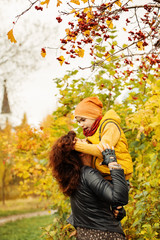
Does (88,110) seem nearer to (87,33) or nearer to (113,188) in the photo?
(113,188)

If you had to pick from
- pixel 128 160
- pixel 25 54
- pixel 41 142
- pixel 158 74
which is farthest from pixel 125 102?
pixel 25 54

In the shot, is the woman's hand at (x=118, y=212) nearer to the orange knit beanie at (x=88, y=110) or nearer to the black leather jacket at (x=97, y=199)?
the black leather jacket at (x=97, y=199)

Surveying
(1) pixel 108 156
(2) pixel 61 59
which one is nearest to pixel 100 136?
(1) pixel 108 156

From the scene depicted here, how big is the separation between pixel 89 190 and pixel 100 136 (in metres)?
0.41

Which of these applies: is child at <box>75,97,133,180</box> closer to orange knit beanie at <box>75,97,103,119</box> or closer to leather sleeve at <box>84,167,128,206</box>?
orange knit beanie at <box>75,97,103,119</box>

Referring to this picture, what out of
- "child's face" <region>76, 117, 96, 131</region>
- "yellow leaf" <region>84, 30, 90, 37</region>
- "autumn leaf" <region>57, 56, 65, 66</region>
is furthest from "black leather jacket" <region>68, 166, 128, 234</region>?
"yellow leaf" <region>84, 30, 90, 37</region>

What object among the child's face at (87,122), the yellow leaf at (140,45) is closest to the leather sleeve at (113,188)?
the child's face at (87,122)

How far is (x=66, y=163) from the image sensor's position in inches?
85.0

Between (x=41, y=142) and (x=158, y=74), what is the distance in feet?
11.8

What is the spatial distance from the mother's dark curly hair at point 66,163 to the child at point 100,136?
0.09 meters

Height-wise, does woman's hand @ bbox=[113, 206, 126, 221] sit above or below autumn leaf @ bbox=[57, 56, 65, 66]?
below

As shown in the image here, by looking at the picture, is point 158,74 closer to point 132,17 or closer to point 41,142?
point 132,17

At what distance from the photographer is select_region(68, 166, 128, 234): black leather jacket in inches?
75.1

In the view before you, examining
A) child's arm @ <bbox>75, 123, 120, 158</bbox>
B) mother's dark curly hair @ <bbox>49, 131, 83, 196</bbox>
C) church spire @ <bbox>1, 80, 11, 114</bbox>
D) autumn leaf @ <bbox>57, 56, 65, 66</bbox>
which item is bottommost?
mother's dark curly hair @ <bbox>49, 131, 83, 196</bbox>
